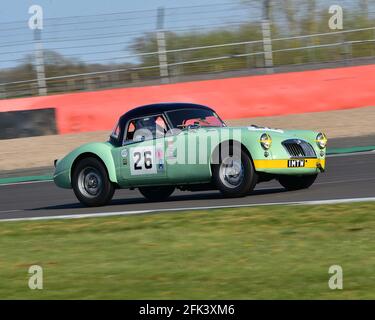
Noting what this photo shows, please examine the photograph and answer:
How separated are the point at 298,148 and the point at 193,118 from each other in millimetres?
1431

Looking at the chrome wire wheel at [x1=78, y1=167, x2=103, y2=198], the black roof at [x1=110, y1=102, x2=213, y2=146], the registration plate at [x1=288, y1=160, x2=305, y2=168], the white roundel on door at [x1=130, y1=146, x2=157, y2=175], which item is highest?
the black roof at [x1=110, y1=102, x2=213, y2=146]

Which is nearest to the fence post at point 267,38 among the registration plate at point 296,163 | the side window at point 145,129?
the side window at point 145,129

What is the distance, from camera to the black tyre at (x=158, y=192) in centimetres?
1194

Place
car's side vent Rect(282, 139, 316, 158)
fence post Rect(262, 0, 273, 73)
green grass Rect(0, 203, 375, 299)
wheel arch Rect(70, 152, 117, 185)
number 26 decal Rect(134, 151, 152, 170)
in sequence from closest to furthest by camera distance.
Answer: green grass Rect(0, 203, 375, 299), car's side vent Rect(282, 139, 316, 158), number 26 decal Rect(134, 151, 152, 170), wheel arch Rect(70, 152, 117, 185), fence post Rect(262, 0, 273, 73)

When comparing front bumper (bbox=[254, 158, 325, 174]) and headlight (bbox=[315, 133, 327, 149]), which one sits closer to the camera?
front bumper (bbox=[254, 158, 325, 174])

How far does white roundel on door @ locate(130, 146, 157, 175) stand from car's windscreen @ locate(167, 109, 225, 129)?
453mm

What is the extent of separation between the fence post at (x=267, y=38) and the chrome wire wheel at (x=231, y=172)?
37.5ft

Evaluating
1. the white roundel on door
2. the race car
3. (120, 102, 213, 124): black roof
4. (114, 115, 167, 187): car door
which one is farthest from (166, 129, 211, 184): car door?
(120, 102, 213, 124): black roof

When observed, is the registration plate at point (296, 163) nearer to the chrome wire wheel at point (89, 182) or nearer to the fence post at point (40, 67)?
the chrome wire wheel at point (89, 182)

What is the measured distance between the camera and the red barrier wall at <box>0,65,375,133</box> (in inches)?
744

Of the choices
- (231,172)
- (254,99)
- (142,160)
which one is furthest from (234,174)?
(254,99)

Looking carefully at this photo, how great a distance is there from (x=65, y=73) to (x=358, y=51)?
7.75 m

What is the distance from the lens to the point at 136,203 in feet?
38.6

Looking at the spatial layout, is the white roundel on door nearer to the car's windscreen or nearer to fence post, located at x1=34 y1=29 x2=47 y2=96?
the car's windscreen
